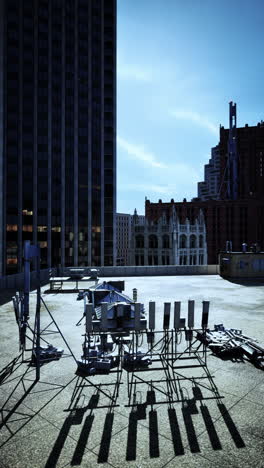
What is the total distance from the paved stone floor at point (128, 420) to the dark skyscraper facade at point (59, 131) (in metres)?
73.3

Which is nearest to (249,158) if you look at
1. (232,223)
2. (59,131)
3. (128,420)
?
(232,223)

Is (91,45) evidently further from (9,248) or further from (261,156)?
(261,156)

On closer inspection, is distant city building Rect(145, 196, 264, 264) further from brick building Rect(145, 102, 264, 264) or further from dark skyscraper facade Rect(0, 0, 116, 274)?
dark skyscraper facade Rect(0, 0, 116, 274)

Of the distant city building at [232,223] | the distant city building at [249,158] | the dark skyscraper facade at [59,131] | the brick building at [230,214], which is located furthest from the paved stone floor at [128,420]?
the distant city building at [249,158]

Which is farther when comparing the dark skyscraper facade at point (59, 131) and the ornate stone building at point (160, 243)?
the ornate stone building at point (160, 243)

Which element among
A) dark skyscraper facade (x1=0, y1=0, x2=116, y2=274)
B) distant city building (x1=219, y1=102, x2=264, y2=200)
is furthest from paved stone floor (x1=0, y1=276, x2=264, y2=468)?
distant city building (x1=219, y1=102, x2=264, y2=200)

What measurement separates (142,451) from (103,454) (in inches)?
29.8

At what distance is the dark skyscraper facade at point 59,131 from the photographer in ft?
261

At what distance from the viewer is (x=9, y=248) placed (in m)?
79.8

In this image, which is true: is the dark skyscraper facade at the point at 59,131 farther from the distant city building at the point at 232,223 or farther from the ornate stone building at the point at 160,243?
the distant city building at the point at 232,223

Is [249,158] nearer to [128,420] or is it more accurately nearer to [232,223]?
Answer: [232,223]

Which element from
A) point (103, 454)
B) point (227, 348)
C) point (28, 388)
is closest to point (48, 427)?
point (103, 454)

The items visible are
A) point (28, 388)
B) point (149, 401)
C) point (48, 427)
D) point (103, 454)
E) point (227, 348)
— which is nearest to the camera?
point (103, 454)

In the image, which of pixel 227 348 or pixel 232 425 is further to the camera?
pixel 227 348
